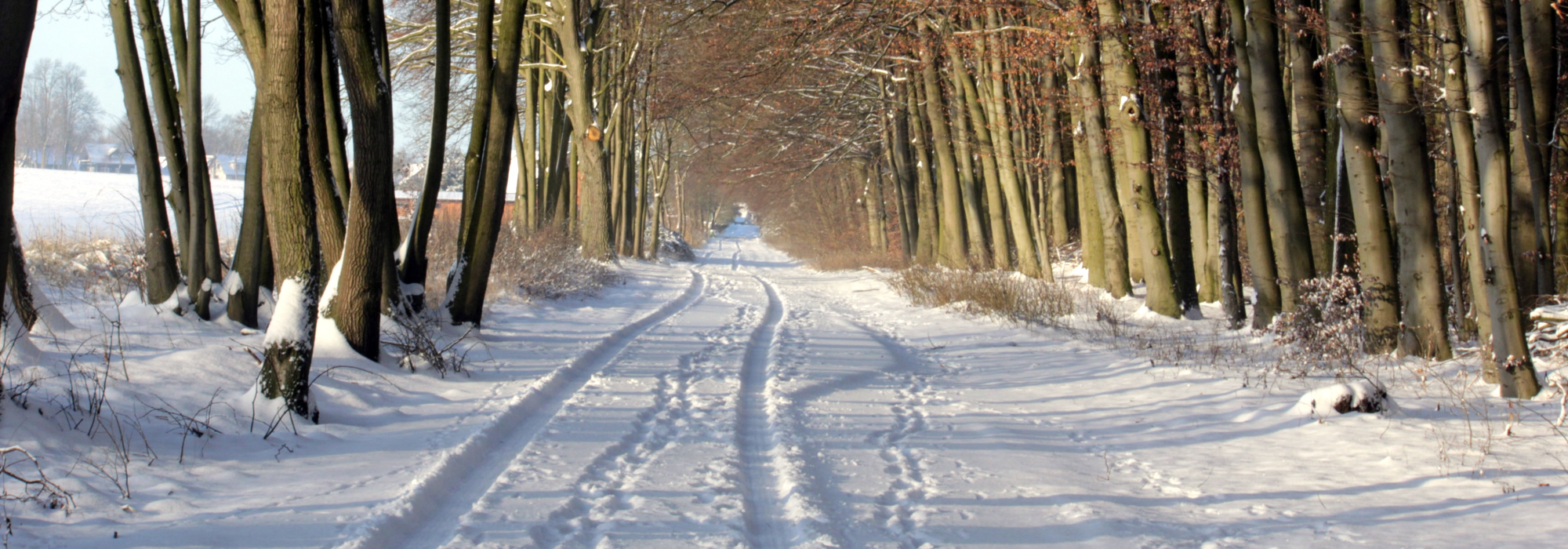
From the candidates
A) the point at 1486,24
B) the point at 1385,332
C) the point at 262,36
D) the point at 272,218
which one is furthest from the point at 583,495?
the point at 1385,332

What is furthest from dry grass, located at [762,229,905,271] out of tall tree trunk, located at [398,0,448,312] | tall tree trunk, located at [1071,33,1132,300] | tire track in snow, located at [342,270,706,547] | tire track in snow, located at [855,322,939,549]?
tire track in snow, located at [342,270,706,547]

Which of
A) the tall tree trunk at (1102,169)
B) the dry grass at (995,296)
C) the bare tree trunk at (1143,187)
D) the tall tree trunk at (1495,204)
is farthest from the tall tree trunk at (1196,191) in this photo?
the tall tree trunk at (1495,204)

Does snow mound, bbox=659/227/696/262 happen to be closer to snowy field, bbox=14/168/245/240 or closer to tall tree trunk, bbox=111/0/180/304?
snowy field, bbox=14/168/245/240

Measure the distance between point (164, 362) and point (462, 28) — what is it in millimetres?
15927

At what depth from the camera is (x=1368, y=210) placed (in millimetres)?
8594

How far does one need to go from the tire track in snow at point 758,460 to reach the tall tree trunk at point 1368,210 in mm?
5654

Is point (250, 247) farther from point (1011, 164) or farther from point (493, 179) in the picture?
point (1011, 164)

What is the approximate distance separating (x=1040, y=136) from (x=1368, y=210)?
12.7 meters

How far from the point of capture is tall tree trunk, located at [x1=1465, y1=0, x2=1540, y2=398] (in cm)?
622

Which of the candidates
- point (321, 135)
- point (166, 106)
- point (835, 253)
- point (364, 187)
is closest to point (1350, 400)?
point (321, 135)

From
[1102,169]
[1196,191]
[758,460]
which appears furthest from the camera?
[1196,191]

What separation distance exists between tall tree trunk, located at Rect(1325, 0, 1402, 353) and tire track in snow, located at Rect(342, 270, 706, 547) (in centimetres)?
718

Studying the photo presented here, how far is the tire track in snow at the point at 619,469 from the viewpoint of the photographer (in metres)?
3.99

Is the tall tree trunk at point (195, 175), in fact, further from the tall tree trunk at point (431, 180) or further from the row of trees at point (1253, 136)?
the row of trees at point (1253, 136)
